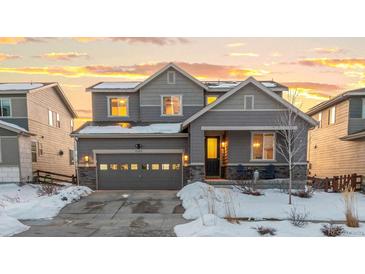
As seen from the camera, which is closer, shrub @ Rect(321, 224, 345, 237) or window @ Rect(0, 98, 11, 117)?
shrub @ Rect(321, 224, 345, 237)

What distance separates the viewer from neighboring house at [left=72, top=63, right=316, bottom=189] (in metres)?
11.7

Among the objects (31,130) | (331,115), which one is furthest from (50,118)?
(331,115)

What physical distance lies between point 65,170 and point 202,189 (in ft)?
49.7

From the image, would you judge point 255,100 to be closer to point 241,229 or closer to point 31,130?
point 241,229

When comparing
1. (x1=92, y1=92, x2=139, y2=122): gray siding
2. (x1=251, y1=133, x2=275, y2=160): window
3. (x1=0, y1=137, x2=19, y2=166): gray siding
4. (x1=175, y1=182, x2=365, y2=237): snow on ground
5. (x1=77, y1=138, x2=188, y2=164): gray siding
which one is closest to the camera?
(x1=175, y1=182, x2=365, y2=237): snow on ground

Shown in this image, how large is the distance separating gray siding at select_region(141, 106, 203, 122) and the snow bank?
934cm

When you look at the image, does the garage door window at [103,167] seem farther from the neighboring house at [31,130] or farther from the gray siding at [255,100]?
the gray siding at [255,100]

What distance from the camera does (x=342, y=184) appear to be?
11844 mm

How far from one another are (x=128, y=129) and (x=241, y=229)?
9.59 metres

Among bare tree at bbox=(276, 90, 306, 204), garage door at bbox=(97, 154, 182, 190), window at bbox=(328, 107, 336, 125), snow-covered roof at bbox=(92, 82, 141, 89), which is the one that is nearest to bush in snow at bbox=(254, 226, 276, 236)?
bare tree at bbox=(276, 90, 306, 204)

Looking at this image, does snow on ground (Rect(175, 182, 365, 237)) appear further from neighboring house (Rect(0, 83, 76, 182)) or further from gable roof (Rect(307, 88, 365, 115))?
neighboring house (Rect(0, 83, 76, 182))

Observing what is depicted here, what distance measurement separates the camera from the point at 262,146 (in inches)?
491

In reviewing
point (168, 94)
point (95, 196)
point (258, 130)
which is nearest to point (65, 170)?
point (95, 196)

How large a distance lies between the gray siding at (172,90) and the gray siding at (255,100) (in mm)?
3605
